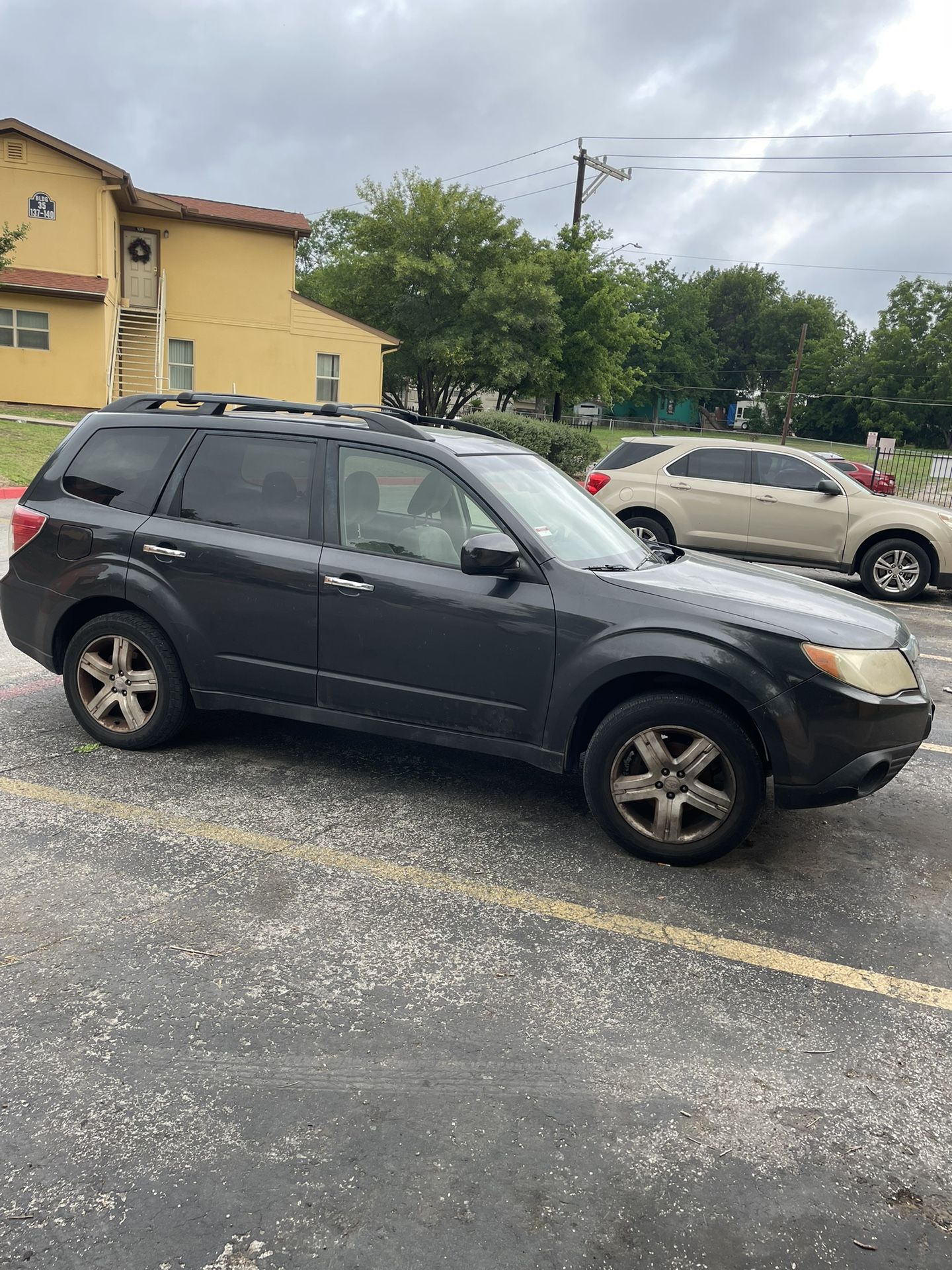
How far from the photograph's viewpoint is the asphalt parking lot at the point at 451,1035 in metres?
2.27

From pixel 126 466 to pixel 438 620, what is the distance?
1993mm

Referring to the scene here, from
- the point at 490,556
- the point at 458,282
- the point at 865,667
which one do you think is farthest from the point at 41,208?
the point at 865,667

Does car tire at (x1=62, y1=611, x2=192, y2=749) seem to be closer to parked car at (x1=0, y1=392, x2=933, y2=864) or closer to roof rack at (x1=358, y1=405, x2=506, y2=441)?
parked car at (x1=0, y1=392, x2=933, y2=864)

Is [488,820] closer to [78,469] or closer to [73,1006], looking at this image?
[73,1006]

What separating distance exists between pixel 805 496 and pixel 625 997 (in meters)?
9.58

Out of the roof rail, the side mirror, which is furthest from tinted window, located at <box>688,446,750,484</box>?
the side mirror

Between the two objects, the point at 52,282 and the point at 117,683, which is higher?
the point at 52,282

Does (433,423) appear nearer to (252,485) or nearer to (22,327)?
(252,485)

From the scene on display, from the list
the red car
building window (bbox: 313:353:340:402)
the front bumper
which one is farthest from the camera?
building window (bbox: 313:353:340:402)

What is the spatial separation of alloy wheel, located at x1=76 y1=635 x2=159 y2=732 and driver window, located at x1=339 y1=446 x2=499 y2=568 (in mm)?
1295

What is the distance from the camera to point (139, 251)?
2833 centimetres

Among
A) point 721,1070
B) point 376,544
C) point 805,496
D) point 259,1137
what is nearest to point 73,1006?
point 259,1137

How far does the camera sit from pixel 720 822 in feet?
13.2

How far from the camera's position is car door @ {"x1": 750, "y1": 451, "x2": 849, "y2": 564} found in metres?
11.6
